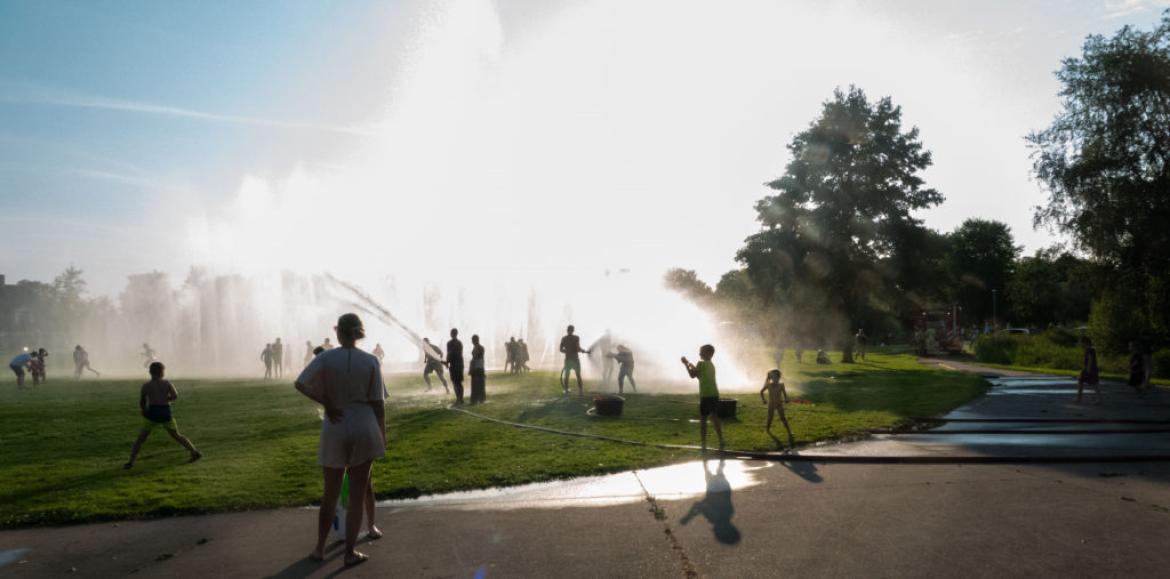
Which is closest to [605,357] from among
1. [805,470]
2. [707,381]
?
[707,381]

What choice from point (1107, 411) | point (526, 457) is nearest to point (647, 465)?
point (526, 457)

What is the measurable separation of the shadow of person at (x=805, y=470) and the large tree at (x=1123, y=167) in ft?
97.1

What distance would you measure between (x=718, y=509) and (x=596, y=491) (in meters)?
1.73

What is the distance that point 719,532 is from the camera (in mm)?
7531

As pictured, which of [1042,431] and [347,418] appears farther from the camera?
[1042,431]

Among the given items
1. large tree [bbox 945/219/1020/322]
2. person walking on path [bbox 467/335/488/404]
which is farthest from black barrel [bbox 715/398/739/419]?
large tree [bbox 945/219/1020/322]

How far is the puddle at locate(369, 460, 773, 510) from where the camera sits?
9117 mm

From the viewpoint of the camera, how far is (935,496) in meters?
9.05

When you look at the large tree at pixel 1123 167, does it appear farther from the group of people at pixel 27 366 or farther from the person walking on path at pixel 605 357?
the group of people at pixel 27 366

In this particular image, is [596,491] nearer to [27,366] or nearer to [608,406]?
[608,406]

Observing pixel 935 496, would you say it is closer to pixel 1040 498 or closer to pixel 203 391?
pixel 1040 498

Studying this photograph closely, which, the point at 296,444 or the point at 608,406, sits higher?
the point at 608,406

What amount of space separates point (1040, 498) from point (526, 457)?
6928 millimetres

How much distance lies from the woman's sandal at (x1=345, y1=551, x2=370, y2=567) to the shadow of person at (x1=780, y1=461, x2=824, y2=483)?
582 cm
